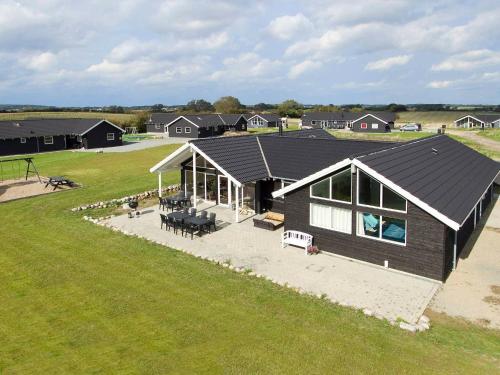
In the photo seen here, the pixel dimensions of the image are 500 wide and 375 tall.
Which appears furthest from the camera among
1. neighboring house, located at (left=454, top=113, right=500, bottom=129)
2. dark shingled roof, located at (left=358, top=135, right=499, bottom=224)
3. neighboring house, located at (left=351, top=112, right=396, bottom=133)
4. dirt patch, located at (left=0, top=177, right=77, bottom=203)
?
neighboring house, located at (left=454, top=113, right=500, bottom=129)

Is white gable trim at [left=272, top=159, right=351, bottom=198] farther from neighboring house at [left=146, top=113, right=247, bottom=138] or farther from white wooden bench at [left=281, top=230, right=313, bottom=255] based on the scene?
neighboring house at [left=146, top=113, right=247, bottom=138]

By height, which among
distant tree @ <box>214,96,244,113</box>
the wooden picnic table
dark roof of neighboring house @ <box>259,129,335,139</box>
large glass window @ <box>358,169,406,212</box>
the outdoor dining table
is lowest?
the outdoor dining table

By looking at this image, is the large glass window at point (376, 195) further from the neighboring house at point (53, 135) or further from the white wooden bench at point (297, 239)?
the neighboring house at point (53, 135)

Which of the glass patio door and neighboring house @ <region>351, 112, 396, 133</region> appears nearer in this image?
the glass patio door

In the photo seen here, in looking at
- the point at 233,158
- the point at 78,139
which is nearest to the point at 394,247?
the point at 233,158

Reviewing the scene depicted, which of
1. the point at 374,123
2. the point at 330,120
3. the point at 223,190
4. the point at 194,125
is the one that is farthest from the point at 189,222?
the point at 330,120

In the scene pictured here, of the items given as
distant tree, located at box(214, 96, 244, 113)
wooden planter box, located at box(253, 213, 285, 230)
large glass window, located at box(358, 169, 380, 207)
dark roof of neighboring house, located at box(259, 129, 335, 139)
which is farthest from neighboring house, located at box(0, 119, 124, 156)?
distant tree, located at box(214, 96, 244, 113)

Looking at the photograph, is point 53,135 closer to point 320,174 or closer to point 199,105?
point 320,174

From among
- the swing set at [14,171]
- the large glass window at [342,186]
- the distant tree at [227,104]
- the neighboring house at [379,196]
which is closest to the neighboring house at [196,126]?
the swing set at [14,171]
